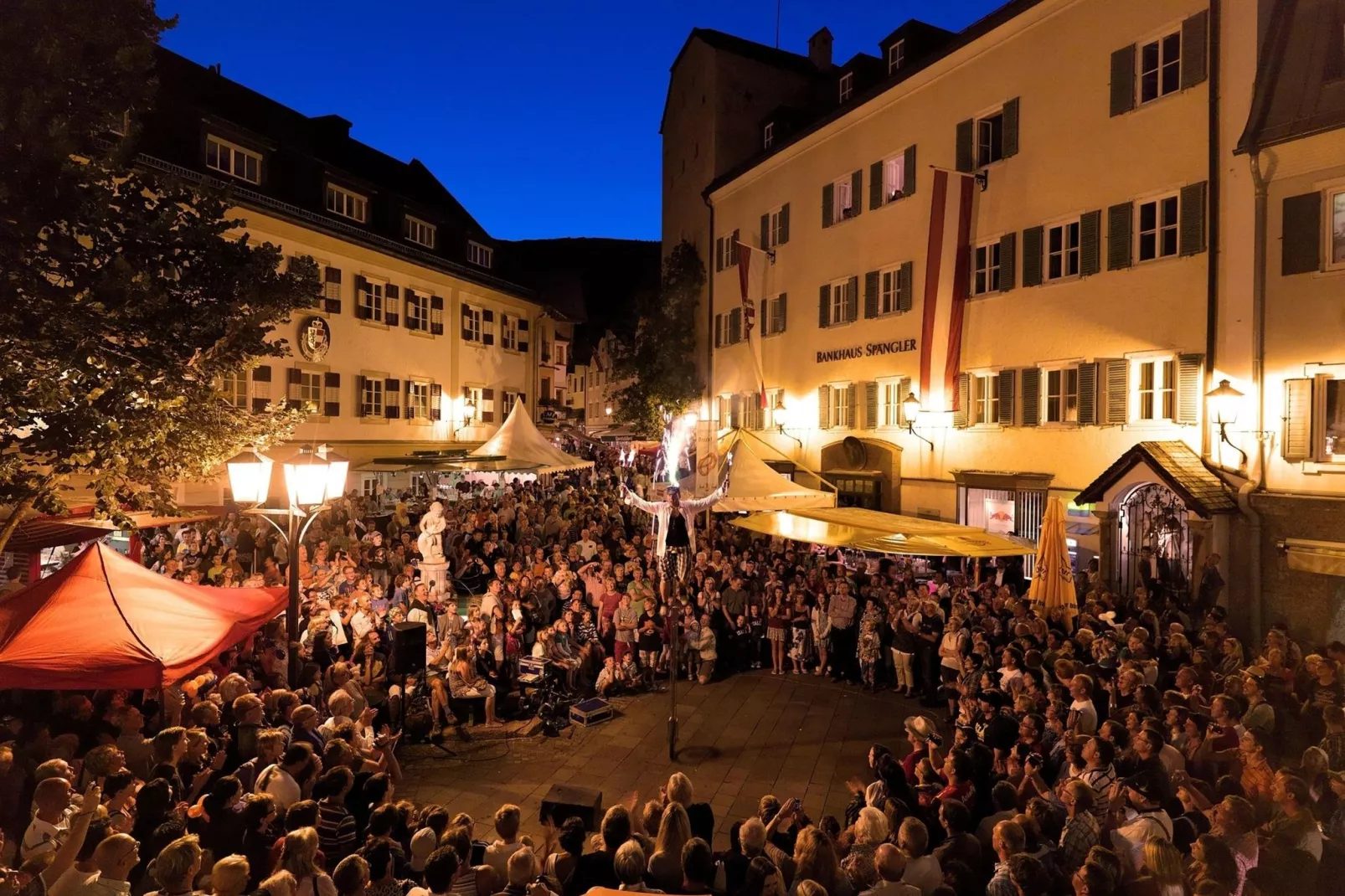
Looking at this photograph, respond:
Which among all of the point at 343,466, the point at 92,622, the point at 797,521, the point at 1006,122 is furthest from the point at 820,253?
the point at 92,622

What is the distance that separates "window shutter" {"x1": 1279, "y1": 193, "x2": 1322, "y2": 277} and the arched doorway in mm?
4040

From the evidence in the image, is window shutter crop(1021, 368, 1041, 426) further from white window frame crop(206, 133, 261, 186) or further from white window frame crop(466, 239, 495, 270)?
white window frame crop(466, 239, 495, 270)

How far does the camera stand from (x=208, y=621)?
8.70 metres

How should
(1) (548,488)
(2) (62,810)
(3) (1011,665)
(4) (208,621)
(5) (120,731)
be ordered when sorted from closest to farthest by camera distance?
1. (2) (62,810)
2. (5) (120,731)
3. (4) (208,621)
4. (3) (1011,665)
5. (1) (548,488)

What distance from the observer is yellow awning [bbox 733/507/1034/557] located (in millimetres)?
11289

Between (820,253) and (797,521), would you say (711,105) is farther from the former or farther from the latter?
(797,521)

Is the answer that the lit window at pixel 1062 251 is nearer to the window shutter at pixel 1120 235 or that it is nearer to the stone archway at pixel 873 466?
the window shutter at pixel 1120 235

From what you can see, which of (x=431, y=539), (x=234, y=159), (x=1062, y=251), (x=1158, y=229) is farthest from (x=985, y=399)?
(x=234, y=159)

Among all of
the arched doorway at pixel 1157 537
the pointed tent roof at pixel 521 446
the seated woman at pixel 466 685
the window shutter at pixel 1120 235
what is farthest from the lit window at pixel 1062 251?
the seated woman at pixel 466 685

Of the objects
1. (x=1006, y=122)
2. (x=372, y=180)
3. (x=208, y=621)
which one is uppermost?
(x=372, y=180)

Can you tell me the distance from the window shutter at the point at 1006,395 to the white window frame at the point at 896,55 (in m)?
9.91

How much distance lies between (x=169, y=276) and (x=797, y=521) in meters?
9.61

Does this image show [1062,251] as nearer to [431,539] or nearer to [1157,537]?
[1157,537]

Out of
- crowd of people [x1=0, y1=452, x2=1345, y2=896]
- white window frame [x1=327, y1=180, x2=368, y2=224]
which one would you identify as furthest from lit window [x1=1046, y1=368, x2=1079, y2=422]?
white window frame [x1=327, y1=180, x2=368, y2=224]
